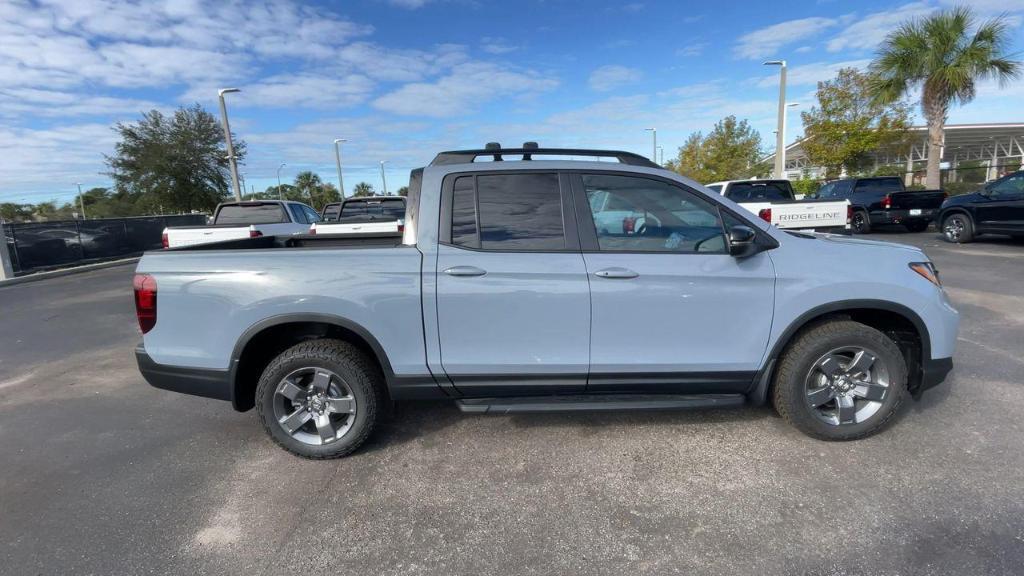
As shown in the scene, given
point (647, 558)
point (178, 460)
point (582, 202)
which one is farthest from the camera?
point (178, 460)

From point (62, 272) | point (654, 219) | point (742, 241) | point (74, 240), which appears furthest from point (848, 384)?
point (74, 240)

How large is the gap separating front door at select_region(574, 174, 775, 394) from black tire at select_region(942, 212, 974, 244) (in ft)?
39.3

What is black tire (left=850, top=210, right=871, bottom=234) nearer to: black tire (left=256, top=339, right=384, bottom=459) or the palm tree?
the palm tree

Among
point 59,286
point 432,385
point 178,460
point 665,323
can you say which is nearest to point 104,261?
point 59,286

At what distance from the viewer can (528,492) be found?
2750mm

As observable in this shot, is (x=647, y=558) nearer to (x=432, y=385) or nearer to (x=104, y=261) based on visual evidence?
(x=432, y=385)

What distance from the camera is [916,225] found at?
1454cm

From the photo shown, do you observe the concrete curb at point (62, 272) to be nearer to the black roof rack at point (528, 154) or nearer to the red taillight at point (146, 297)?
the red taillight at point (146, 297)

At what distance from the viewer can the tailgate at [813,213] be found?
32.0 ft

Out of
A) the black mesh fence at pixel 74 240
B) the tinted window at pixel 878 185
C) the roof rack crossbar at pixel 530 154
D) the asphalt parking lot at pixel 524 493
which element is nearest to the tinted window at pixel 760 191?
the tinted window at pixel 878 185

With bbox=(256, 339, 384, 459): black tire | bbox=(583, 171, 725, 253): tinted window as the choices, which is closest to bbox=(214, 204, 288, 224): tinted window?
bbox=(256, 339, 384, 459): black tire

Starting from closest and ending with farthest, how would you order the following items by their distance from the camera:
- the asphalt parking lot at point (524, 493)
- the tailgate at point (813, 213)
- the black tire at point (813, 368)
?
the asphalt parking lot at point (524, 493)
the black tire at point (813, 368)
the tailgate at point (813, 213)

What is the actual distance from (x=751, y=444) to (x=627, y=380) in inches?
37.8

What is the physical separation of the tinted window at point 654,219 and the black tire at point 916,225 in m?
15.3
